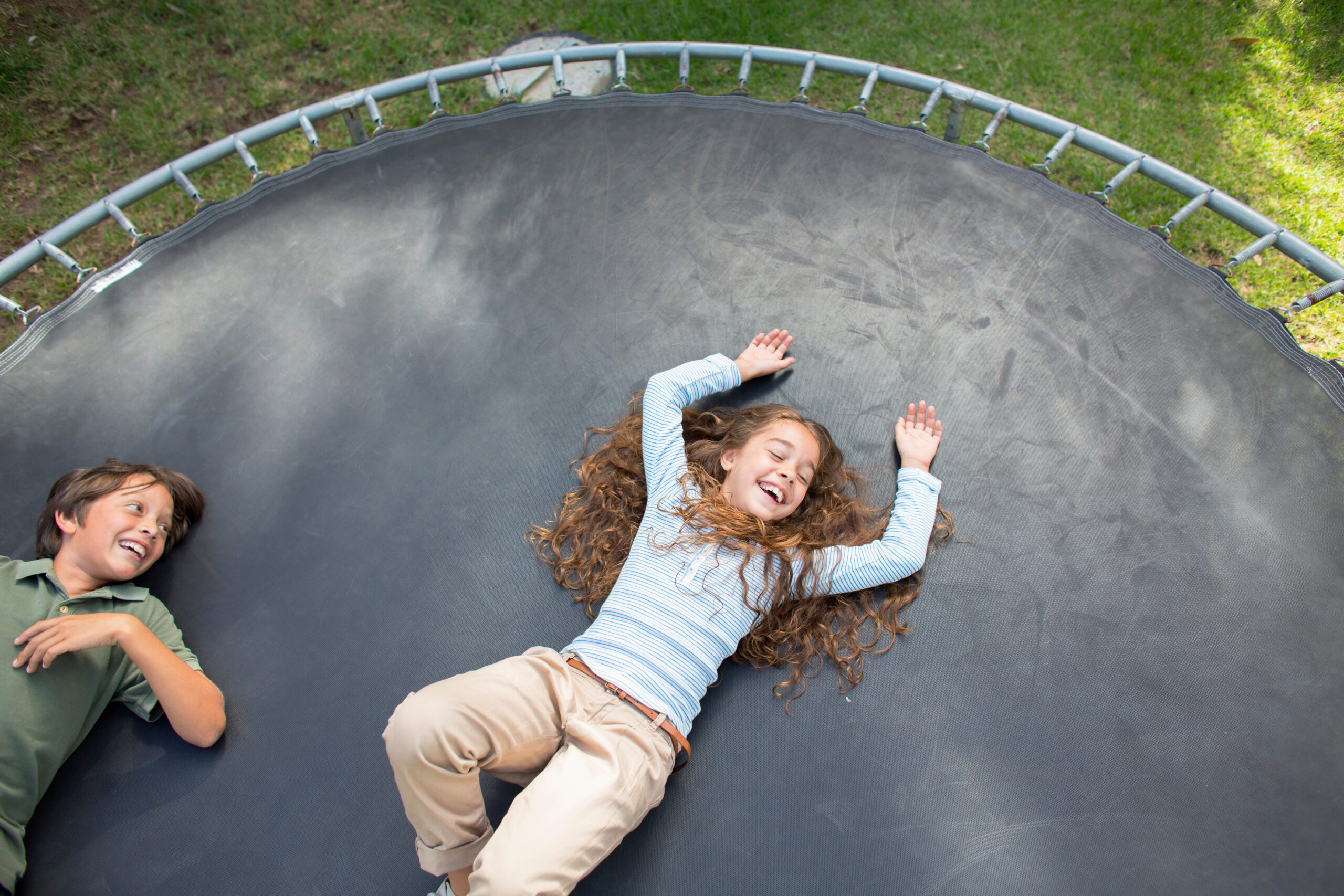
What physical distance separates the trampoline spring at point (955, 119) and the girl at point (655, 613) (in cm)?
88

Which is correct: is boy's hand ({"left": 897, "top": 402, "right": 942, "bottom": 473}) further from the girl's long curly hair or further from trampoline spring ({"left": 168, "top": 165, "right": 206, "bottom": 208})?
trampoline spring ({"left": 168, "top": 165, "right": 206, "bottom": 208})

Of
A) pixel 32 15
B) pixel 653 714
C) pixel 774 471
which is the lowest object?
pixel 653 714

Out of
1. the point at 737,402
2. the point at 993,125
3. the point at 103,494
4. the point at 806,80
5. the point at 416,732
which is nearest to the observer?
the point at 416,732

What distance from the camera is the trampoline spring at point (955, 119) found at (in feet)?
6.94

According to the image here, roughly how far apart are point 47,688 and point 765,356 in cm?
154

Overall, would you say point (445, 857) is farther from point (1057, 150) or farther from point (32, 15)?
point (32, 15)

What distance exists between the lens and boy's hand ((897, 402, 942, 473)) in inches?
65.1

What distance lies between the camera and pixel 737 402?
1760 millimetres

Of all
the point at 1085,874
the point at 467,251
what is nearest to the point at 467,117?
the point at 467,251

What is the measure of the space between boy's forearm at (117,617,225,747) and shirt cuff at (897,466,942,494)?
142cm

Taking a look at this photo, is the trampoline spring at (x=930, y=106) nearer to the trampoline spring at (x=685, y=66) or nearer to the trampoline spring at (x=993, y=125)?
the trampoline spring at (x=993, y=125)

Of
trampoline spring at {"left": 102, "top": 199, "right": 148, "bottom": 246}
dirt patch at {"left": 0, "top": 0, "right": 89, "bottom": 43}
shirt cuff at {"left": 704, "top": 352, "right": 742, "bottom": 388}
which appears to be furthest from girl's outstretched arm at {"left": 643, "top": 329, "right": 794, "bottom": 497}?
dirt patch at {"left": 0, "top": 0, "right": 89, "bottom": 43}

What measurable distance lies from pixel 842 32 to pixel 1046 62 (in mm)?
739

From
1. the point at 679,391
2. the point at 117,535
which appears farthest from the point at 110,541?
the point at 679,391
